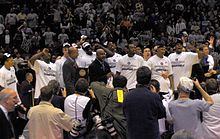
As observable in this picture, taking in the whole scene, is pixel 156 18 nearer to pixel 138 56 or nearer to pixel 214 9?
pixel 214 9

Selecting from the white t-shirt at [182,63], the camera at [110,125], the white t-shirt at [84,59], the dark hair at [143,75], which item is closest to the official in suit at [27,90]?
the white t-shirt at [84,59]

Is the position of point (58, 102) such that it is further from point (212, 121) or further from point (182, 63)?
point (182, 63)

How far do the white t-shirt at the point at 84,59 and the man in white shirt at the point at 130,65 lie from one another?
26.2 inches

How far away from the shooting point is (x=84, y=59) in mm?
12664

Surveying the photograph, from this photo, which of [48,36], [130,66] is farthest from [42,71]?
[48,36]

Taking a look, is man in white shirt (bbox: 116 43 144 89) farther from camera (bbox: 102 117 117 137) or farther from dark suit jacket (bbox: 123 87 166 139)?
dark suit jacket (bbox: 123 87 166 139)

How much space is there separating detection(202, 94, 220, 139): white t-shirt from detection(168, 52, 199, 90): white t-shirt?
4.30 m

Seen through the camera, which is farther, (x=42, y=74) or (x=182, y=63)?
(x=182, y=63)

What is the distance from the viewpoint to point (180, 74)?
1236 cm

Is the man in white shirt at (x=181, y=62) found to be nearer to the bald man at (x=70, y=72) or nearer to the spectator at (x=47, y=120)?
the bald man at (x=70, y=72)

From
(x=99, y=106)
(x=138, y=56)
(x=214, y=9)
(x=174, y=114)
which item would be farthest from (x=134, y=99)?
(x=214, y=9)

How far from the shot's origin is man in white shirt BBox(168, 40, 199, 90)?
1225 cm

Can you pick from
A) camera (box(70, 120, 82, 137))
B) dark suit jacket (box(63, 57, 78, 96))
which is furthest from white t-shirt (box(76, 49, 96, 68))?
camera (box(70, 120, 82, 137))

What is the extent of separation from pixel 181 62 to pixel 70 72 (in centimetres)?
254
